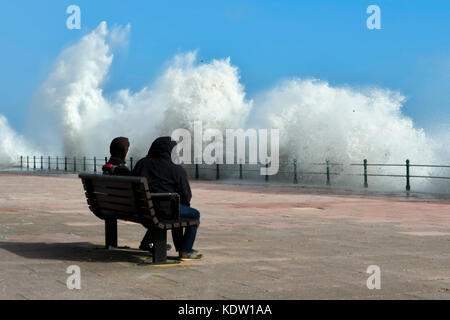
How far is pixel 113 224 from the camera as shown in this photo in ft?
23.8

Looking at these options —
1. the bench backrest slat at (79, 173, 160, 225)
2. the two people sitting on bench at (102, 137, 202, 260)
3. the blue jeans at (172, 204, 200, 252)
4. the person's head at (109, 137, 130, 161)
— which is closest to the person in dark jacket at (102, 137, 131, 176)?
the person's head at (109, 137, 130, 161)

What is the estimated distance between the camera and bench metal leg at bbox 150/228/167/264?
20.7ft

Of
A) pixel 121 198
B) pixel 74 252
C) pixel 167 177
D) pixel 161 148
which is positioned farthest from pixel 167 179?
pixel 74 252

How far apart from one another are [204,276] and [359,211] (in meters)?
7.66

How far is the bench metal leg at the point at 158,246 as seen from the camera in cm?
630

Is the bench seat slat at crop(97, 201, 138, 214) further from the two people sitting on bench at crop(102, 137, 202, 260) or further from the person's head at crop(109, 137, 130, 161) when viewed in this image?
the person's head at crop(109, 137, 130, 161)

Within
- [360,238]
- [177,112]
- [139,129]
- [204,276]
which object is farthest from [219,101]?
[204,276]

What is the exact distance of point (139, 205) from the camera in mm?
6281

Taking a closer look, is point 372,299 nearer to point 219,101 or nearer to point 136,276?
point 136,276

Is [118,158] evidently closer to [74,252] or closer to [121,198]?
[121,198]

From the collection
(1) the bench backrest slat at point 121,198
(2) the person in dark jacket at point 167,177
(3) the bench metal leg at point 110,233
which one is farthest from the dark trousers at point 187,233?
(3) the bench metal leg at point 110,233

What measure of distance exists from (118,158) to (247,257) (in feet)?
Result: 5.47

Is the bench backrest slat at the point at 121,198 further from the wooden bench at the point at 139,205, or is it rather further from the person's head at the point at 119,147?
the person's head at the point at 119,147

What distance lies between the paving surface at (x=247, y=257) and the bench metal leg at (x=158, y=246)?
0.49 ft
